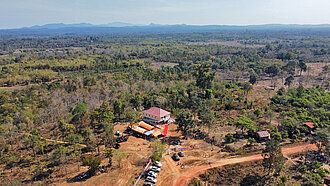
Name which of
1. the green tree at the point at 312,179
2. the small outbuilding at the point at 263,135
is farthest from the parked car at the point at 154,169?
the small outbuilding at the point at 263,135

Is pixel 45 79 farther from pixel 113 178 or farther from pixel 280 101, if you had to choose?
pixel 280 101

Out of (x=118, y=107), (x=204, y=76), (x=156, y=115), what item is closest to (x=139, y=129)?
(x=156, y=115)

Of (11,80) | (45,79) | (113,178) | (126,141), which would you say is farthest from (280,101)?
(11,80)

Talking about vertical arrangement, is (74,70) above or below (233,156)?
above

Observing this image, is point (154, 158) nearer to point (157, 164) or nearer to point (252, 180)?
point (157, 164)

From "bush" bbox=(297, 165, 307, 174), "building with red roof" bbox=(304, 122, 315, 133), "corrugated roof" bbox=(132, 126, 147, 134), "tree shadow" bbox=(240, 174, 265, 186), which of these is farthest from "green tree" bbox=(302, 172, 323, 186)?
"corrugated roof" bbox=(132, 126, 147, 134)

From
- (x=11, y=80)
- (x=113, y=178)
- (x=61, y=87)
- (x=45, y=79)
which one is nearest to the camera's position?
(x=113, y=178)
